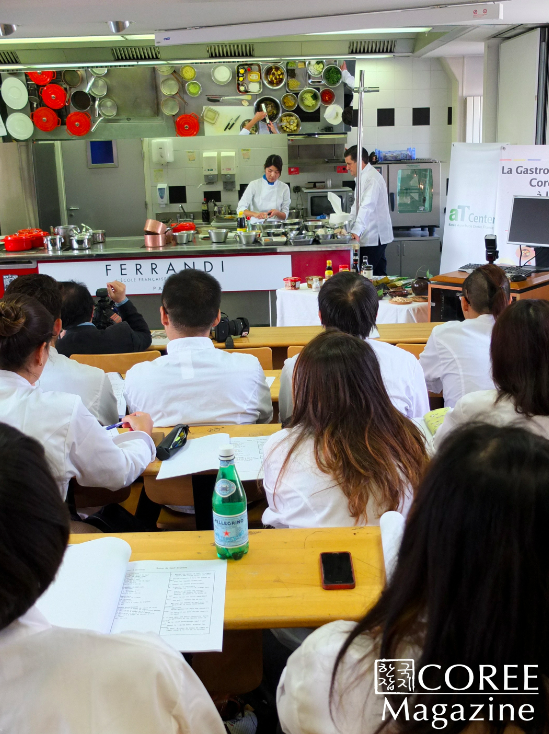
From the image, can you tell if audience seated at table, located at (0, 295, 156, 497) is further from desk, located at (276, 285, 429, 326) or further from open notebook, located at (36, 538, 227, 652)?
desk, located at (276, 285, 429, 326)

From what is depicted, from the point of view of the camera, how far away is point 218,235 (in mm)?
6832

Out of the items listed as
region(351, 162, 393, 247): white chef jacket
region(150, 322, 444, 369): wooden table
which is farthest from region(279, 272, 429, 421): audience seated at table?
region(351, 162, 393, 247): white chef jacket

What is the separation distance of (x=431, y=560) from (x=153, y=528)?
209 cm

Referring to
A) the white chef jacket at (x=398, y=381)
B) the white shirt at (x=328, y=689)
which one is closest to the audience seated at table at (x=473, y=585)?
the white shirt at (x=328, y=689)

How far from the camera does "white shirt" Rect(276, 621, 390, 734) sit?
94 cm

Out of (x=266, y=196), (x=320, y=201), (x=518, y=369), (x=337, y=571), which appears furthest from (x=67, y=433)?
(x=320, y=201)

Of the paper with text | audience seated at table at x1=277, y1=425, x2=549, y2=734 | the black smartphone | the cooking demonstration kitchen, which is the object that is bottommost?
the paper with text

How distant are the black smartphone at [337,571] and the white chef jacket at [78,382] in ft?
4.73

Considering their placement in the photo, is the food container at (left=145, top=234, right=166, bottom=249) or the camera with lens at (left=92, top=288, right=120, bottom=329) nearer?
the camera with lens at (left=92, top=288, right=120, bottom=329)

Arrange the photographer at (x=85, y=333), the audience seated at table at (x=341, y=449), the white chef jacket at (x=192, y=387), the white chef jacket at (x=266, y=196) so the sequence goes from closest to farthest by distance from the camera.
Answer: the audience seated at table at (x=341, y=449) < the white chef jacket at (x=192, y=387) < the photographer at (x=85, y=333) < the white chef jacket at (x=266, y=196)

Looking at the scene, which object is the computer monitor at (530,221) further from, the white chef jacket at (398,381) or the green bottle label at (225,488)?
the green bottle label at (225,488)

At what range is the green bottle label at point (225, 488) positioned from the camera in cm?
155

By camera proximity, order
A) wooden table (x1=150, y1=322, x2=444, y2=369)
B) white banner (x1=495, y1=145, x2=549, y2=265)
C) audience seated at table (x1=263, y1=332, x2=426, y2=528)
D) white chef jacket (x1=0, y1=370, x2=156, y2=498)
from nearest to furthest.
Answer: audience seated at table (x1=263, y1=332, x2=426, y2=528), white chef jacket (x1=0, y1=370, x2=156, y2=498), wooden table (x1=150, y1=322, x2=444, y2=369), white banner (x1=495, y1=145, x2=549, y2=265)

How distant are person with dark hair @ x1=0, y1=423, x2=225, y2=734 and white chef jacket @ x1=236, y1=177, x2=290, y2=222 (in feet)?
24.1
